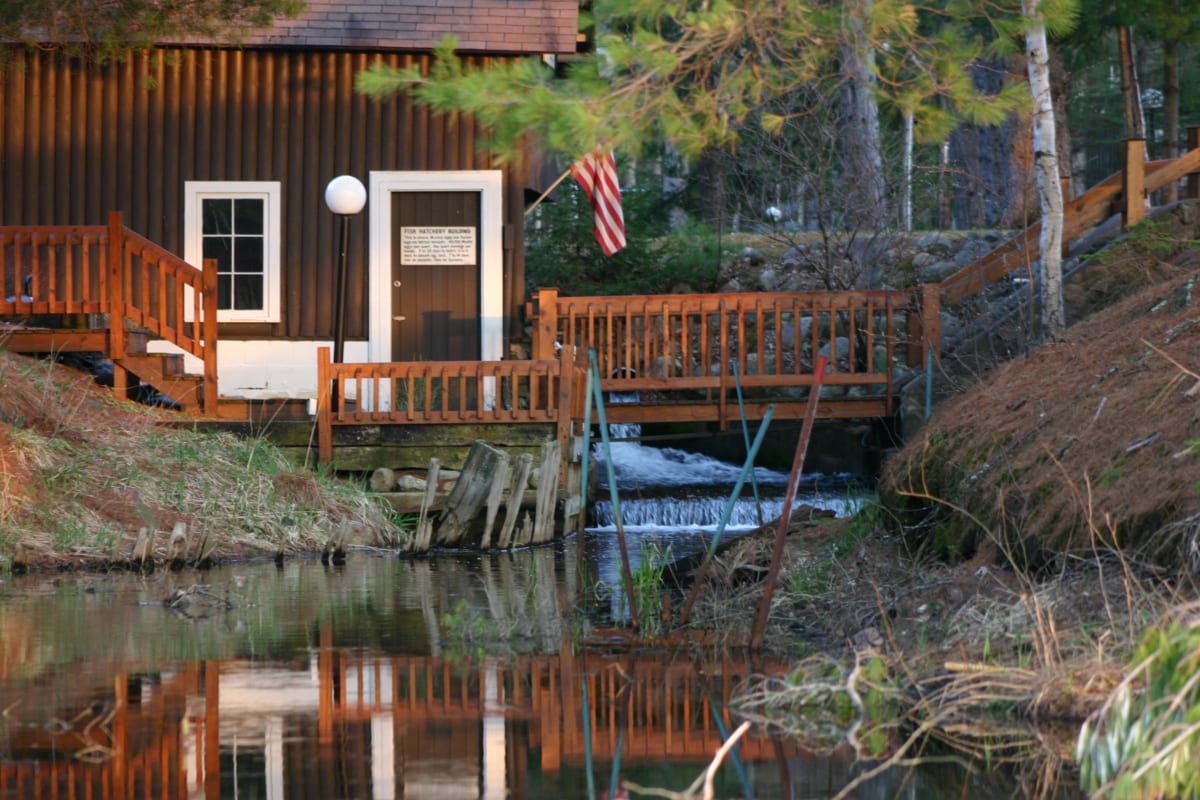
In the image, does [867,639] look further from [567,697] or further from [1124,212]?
[1124,212]

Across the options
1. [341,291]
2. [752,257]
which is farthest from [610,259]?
A: [341,291]

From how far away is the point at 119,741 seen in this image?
5660 mm

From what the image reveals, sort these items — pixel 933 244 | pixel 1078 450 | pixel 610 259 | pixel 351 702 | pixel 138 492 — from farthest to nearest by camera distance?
pixel 933 244
pixel 610 259
pixel 138 492
pixel 1078 450
pixel 351 702

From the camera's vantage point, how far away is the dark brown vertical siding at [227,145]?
16.8 metres

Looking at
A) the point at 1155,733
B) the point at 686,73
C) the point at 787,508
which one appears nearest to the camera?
the point at 1155,733

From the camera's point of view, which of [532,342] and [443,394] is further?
[532,342]

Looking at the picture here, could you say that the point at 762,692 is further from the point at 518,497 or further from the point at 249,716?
the point at 518,497

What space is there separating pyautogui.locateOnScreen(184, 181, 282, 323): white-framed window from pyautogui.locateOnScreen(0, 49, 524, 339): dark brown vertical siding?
102 mm

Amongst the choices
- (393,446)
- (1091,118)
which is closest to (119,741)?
(393,446)

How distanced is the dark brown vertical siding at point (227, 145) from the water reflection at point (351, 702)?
7.40 metres

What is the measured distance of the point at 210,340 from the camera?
14.6 meters

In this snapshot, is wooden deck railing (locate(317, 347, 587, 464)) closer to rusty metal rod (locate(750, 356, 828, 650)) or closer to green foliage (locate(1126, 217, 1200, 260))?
green foliage (locate(1126, 217, 1200, 260))

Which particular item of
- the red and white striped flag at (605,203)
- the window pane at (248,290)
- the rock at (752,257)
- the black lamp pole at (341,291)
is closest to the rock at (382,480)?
the black lamp pole at (341,291)

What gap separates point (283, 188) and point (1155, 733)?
13.4m
